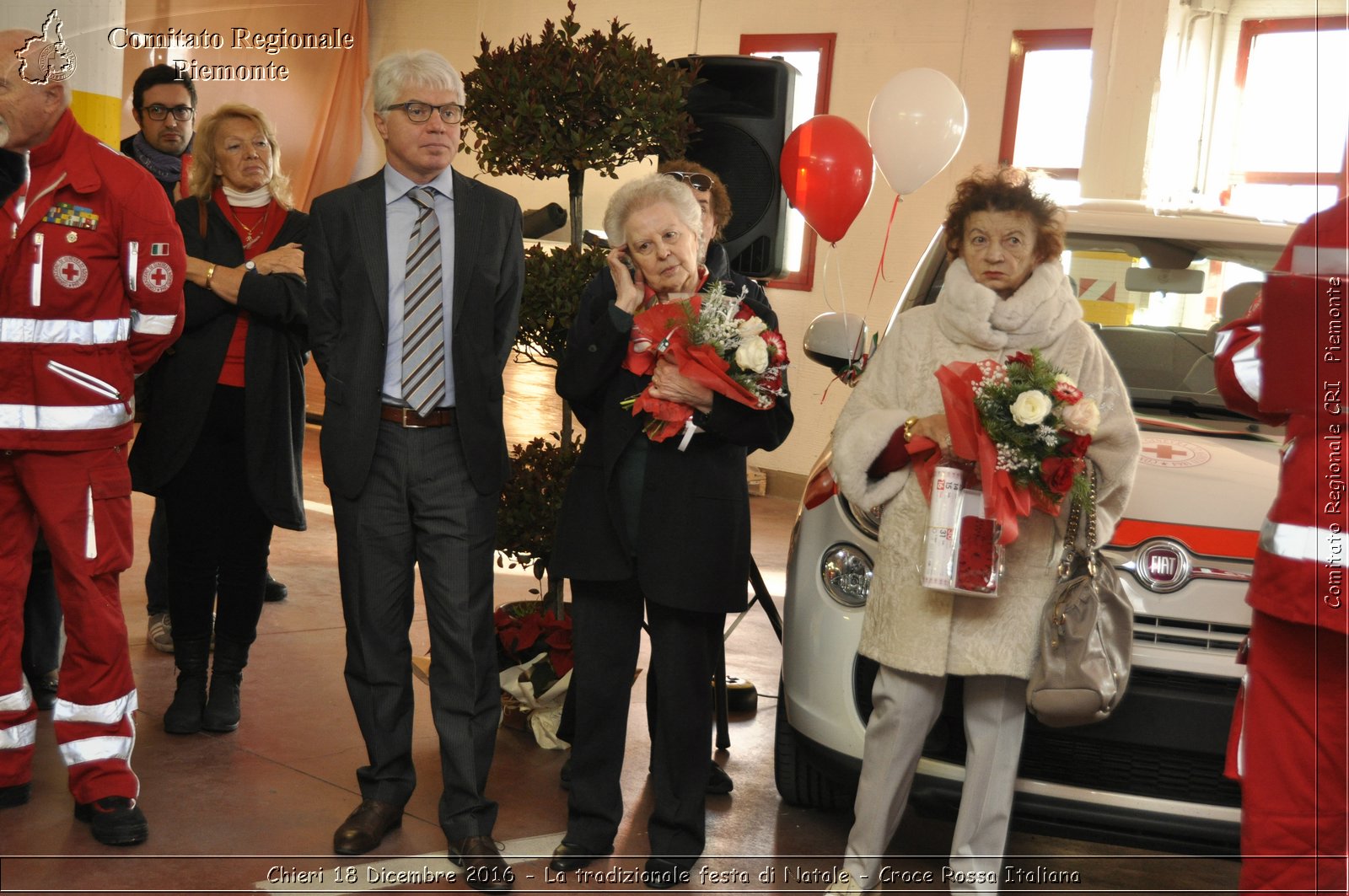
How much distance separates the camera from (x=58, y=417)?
340 centimetres

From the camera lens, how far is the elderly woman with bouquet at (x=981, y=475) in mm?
3154

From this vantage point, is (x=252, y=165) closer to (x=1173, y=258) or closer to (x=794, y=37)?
(x=1173, y=258)

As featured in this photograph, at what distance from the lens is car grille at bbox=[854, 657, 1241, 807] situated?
318 centimetres

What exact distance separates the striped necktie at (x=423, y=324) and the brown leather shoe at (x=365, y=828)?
3.47 ft

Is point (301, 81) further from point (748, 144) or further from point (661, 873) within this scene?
point (661, 873)

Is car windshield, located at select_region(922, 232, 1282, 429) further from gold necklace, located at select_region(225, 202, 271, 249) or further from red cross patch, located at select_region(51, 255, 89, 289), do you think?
red cross patch, located at select_region(51, 255, 89, 289)

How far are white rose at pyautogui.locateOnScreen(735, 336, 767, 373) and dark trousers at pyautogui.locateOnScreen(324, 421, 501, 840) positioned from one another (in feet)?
2.61

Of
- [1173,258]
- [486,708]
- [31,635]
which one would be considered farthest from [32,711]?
[1173,258]

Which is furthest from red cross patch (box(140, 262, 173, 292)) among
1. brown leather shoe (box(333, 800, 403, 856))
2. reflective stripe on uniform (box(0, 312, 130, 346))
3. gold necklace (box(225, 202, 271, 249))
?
brown leather shoe (box(333, 800, 403, 856))

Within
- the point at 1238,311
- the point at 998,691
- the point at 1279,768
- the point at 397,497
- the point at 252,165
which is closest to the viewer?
the point at 1279,768

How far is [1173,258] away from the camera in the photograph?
4160 millimetres

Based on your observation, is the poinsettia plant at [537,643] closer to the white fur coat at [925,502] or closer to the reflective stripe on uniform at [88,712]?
the reflective stripe on uniform at [88,712]

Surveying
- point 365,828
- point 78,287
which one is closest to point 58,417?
point 78,287

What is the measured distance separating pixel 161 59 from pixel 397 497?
8.40 metres
